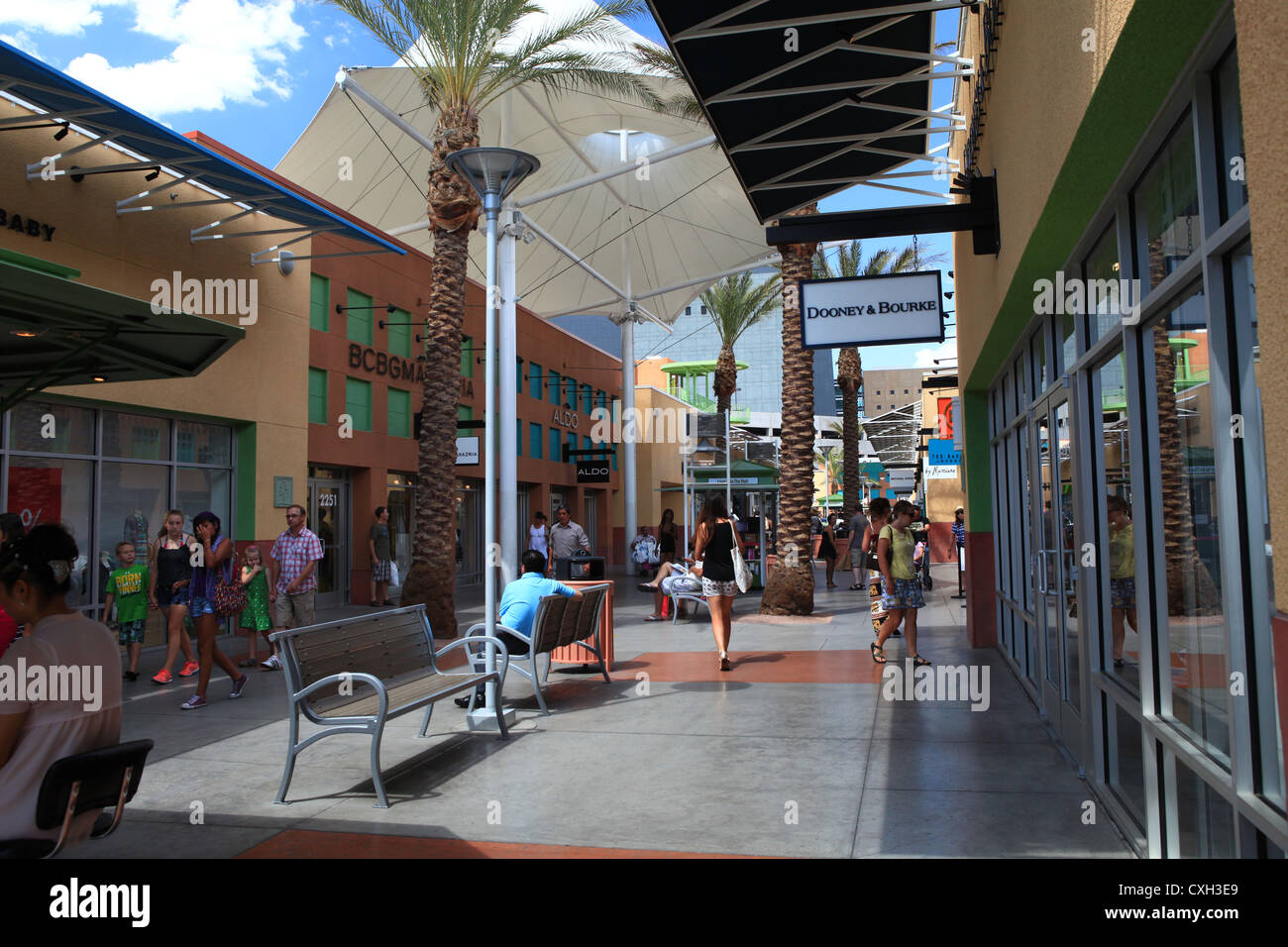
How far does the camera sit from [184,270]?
12.9 m

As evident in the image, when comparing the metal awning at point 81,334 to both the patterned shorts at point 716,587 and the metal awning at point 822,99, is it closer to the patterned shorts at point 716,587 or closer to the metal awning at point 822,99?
the metal awning at point 822,99

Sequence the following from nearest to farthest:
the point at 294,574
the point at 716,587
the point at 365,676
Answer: the point at 365,676
the point at 716,587
the point at 294,574

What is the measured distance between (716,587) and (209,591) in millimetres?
5010

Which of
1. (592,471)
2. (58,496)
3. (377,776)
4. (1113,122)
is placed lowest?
(377,776)

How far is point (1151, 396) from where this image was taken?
3.94 m

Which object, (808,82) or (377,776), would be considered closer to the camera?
(377,776)

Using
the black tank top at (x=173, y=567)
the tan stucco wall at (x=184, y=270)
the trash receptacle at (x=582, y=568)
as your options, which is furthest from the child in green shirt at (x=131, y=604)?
the trash receptacle at (x=582, y=568)

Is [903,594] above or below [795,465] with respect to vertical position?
below

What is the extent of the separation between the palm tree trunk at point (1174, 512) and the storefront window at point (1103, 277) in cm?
64

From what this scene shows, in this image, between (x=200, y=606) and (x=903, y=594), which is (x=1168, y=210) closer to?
(x=903, y=594)

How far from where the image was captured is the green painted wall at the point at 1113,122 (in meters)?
2.73

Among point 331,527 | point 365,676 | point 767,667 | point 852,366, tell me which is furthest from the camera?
point 852,366

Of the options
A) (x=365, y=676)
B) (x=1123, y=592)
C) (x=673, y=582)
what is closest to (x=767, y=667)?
(x=673, y=582)
